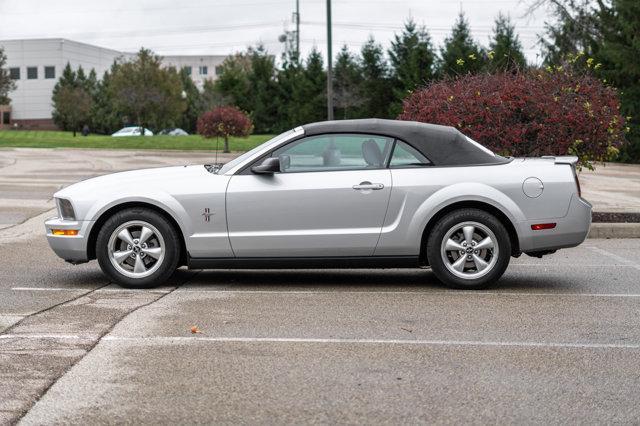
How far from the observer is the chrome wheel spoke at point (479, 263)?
8781 millimetres

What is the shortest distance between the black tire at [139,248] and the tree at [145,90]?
63818 millimetres

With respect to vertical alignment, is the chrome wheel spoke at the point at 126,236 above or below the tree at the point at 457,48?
below

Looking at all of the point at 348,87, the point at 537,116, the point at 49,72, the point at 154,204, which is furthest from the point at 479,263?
the point at 49,72

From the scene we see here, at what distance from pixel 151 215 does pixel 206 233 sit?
1.71ft

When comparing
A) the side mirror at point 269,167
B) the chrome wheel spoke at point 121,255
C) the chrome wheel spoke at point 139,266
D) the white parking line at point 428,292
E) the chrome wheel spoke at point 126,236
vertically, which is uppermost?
the side mirror at point 269,167

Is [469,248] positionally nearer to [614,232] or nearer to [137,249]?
[137,249]

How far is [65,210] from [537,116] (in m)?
7.61

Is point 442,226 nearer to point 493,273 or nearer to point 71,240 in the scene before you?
point 493,273

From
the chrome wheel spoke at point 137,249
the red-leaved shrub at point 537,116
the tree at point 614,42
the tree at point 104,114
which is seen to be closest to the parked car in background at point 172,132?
the tree at point 104,114

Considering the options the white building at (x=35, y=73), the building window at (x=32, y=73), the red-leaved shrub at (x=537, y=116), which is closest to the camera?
the red-leaved shrub at (x=537, y=116)

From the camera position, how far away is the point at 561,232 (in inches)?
350

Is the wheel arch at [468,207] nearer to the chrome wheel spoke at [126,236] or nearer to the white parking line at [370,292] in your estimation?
the white parking line at [370,292]

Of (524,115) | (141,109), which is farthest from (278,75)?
(524,115)

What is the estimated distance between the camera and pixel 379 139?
29.5 ft
